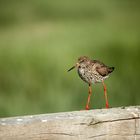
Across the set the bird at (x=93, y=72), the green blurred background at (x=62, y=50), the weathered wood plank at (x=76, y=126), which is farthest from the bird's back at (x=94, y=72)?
the weathered wood plank at (x=76, y=126)

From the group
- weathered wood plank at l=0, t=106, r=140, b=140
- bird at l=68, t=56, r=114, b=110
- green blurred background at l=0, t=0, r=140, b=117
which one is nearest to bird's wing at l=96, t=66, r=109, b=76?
bird at l=68, t=56, r=114, b=110

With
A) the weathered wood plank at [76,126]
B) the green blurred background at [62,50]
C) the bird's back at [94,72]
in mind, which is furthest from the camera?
the green blurred background at [62,50]

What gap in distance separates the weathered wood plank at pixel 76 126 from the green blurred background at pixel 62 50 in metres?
2.54

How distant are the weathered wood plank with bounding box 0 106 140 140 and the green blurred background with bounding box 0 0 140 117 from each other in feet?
8.34

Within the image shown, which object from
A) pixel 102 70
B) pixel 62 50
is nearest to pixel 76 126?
pixel 102 70

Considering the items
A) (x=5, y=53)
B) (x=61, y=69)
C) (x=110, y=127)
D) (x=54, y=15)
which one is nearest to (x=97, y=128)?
(x=110, y=127)

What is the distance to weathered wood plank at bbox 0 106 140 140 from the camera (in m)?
2.69

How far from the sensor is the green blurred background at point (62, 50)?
596 cm

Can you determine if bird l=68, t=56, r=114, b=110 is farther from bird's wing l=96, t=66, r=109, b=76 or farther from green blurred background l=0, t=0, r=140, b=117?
green blurred background l=0, t=0, r=140, b=117

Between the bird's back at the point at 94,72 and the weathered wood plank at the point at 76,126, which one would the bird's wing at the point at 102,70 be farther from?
the weathered wood plank at the point at 76,126

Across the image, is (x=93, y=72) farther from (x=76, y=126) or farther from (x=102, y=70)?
(x=76, y=126)

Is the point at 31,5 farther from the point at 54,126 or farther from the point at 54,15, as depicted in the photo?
the point at 54,126

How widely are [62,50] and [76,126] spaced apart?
4.89 metres

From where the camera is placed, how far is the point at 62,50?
7.68 meters
